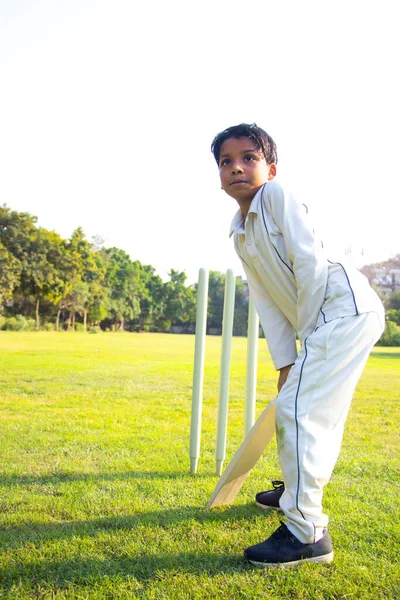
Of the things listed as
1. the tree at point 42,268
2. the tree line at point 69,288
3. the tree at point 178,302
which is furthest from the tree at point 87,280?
the tree at point 178,302

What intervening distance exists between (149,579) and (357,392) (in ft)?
22.5

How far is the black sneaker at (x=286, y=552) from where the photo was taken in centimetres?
194

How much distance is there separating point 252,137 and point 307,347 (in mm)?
949

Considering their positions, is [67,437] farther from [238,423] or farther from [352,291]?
[352,291]

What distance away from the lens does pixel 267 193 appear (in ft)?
7.13

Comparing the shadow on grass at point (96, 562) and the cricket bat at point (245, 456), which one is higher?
the cricket bat at point (245, 456)

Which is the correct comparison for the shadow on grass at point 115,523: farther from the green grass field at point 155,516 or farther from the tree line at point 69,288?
the tree line at point 69,288

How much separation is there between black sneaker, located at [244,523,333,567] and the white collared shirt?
0.75 meters

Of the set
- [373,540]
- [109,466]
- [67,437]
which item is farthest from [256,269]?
[67,437]

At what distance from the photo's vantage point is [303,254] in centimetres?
201

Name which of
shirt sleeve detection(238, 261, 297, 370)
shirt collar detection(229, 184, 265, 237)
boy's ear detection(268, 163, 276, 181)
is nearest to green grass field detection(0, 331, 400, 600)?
shirt sleeve detection(238, 261, 297, 370)

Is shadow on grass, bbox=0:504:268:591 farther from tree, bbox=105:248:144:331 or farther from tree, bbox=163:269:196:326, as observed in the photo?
tree, bbox=163:269:196:326

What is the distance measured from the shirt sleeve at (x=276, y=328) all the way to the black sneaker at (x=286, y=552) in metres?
0.73

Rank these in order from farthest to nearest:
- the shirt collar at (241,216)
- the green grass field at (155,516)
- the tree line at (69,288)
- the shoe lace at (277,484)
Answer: the tree line at (69,288), the shoe lace at (277,484), the shirt collar at (241,216), the green grass field at (155,516)
